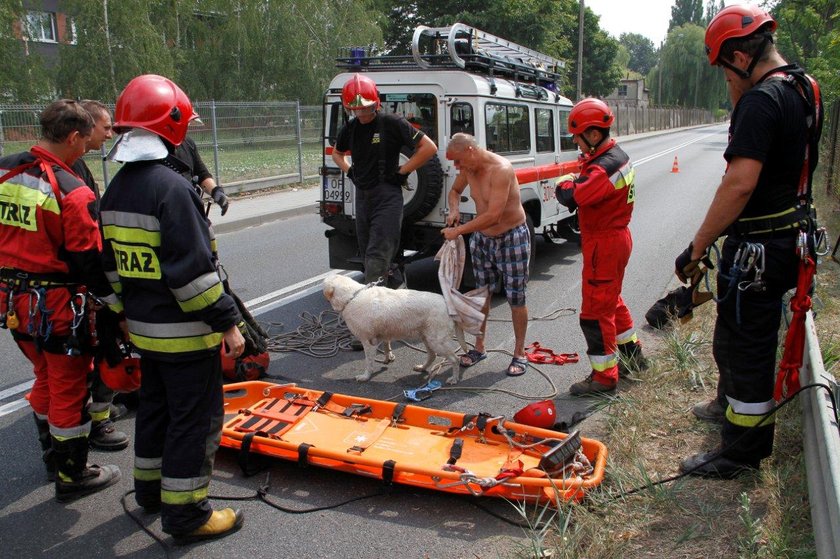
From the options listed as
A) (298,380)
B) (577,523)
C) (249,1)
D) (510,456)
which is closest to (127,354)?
(298,380)

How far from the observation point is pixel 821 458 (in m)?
2.79

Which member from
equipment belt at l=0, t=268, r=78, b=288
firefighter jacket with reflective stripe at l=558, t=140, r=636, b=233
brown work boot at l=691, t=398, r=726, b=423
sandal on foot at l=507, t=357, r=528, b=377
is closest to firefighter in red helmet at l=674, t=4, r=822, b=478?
brown work boot at l=691, t=398, r=726, b=423

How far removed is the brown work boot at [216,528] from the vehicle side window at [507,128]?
16.0 feet

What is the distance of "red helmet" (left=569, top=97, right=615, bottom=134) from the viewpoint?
470 cm

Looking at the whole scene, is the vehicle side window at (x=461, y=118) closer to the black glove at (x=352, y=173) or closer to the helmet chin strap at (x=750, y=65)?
the black glove at (x=352, y=173)

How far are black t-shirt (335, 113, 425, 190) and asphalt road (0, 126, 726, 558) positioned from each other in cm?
161

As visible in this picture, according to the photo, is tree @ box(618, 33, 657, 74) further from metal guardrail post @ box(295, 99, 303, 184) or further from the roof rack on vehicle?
the roof rack on vehicle


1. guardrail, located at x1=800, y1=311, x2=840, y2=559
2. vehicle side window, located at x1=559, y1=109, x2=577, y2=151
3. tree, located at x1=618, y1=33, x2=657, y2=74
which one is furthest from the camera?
tree, located at x1=618, y1=33, x2=657, y2=74

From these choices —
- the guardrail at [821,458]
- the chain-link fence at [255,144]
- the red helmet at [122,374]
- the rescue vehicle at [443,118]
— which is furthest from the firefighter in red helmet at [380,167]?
the chain-link fence at [255,144]

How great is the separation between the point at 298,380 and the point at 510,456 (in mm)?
2144

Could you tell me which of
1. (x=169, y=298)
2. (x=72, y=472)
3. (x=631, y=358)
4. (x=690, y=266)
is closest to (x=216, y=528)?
(x=72, y=472)

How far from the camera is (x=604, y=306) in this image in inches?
193

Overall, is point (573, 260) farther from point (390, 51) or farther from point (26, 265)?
point (390, 51)

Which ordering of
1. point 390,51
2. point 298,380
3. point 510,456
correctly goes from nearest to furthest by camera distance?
point 510,456 < point 298,380 < point 390,51
